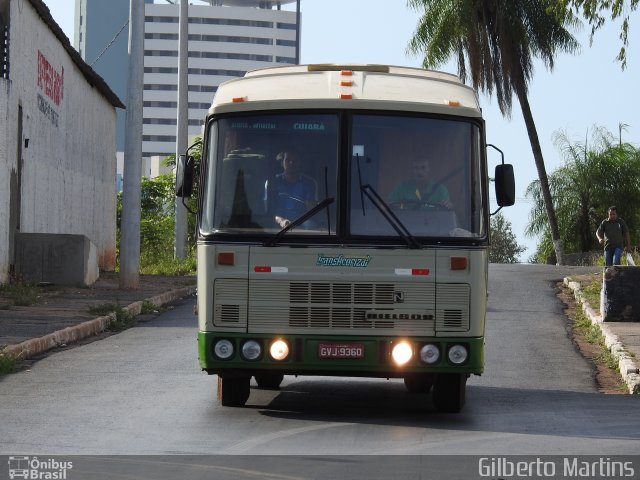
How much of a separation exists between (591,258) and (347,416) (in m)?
35.5

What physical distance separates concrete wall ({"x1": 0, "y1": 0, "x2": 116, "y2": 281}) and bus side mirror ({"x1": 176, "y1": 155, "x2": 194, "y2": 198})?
14.2 meters

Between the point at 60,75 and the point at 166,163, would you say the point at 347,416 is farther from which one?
the point at 166,163

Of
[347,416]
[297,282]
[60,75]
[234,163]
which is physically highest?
[60,75]

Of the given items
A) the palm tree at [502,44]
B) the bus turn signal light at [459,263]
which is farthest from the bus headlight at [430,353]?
the palm tree at [502,44]

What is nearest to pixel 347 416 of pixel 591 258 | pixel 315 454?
pixel 315 454

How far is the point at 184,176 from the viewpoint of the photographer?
11.2 m

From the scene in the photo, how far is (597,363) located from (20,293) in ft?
35.5

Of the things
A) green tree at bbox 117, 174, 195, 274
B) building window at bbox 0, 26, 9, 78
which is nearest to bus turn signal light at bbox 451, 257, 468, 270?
building window at bbox 0, 26, 9, 78

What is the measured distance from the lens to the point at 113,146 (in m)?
39.6

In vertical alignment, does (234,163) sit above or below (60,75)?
below

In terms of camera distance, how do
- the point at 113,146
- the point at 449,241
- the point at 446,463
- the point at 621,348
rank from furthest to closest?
1. the point at 113,146
2. the point at 621,348
3. the point at 449,241
4. the point at 446,463

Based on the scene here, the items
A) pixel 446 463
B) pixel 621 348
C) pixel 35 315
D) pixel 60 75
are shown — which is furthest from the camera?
pixel 60 75

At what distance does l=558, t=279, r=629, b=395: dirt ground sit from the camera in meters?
13.8

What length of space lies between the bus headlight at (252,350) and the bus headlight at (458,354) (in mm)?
1512
